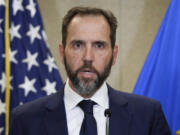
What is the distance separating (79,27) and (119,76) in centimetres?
216

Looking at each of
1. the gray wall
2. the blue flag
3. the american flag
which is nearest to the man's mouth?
the blue flag

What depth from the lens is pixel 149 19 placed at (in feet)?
11.7

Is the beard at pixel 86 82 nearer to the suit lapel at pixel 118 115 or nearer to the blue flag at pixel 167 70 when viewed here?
the suit lapel at pixel 118 115

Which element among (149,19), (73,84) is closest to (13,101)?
(73,84)

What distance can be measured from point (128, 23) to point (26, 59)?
4.43 feet

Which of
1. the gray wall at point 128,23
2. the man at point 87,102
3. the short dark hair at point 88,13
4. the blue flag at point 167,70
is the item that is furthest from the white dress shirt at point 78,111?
the gray wall at point 128,23

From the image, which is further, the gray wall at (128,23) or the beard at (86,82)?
the gray wall at (128,23)

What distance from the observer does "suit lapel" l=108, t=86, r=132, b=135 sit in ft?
5.07

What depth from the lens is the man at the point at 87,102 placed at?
151 cm

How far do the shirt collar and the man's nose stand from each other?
23 cm

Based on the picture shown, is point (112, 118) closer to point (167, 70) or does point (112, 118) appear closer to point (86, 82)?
point (86, 82)

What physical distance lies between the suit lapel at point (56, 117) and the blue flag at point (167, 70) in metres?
1.13

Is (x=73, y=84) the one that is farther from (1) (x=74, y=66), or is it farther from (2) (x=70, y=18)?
(2) (x=70, y=18)

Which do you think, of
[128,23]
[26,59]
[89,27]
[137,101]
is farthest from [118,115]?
[128,23]
